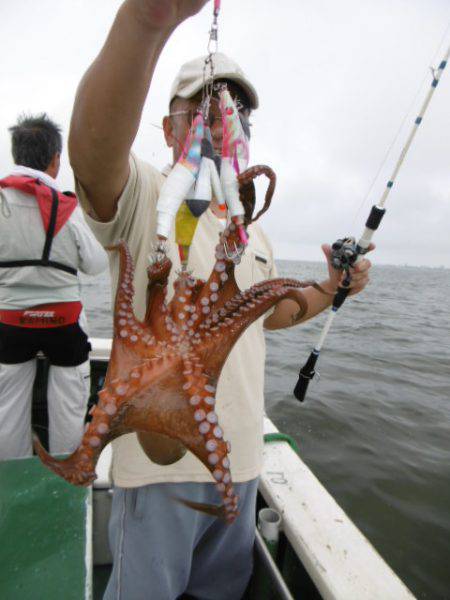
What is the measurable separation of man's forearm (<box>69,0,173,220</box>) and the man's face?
1.35 ft

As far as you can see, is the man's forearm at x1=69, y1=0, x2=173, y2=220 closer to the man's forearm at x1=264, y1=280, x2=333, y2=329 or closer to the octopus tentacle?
the octopus tentacle

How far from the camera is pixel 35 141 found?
10.8ft

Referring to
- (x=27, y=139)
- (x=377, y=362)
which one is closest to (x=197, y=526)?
(x=27, y=139)

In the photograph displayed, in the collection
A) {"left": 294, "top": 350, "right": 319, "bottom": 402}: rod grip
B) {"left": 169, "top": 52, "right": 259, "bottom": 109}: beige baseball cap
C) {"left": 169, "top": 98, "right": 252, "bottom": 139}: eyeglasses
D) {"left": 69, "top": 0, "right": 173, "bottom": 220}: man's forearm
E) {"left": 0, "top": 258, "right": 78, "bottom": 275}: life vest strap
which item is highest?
{"left": 169, "top": 52, "right": 259, "bottom": 109}: beige baseball cap

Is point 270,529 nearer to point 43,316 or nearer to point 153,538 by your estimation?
point 153,538

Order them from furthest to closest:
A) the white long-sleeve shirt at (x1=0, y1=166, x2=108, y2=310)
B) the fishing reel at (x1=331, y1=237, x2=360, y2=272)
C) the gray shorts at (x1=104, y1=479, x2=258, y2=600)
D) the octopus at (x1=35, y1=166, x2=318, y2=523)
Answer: the white long-sleeve shirt at (x1=0, y1=166, x2=108, y2=310) → the fishing reel at (x1=331, y1=237, x2=360, y2=272) → the gray shorts at (x1=104, y1=479, x2=258, y2=600) → the octopus at (x1=35, y1=166, x2=318, y2=523)

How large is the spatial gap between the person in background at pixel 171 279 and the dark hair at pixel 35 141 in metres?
2.11

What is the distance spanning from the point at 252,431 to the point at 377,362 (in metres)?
9.97

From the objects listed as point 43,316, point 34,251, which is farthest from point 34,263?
point 43,316

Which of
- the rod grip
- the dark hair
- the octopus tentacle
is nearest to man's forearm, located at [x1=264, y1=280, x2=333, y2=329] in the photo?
the rod grip

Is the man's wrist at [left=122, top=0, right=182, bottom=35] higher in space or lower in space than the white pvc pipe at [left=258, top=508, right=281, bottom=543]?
higher

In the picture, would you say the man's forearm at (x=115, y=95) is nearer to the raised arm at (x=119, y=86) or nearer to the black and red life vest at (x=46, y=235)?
the raised arm at (x=119, y=86)

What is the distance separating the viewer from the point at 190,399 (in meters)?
1.04

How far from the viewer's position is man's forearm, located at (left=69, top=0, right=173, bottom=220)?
954 mm
